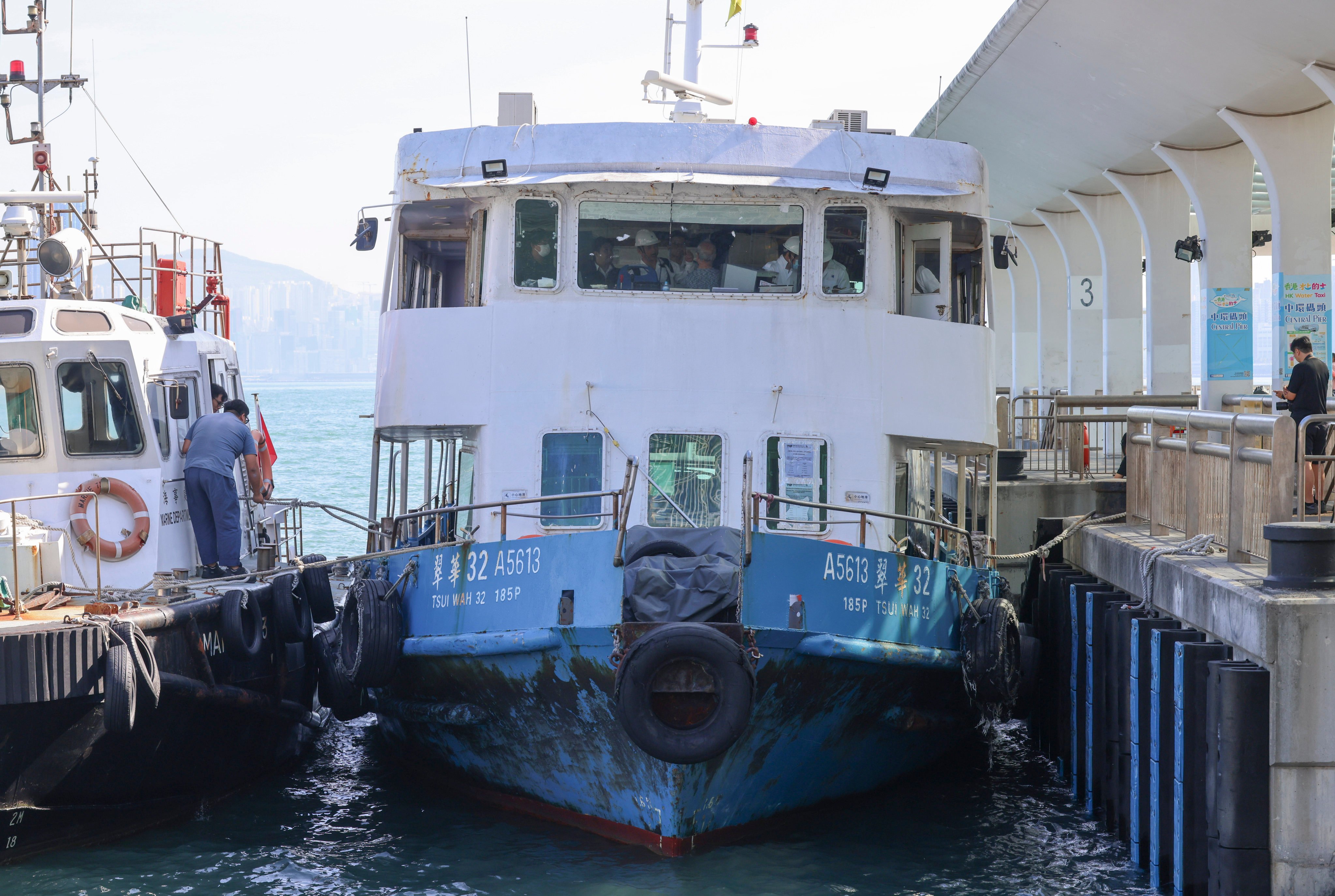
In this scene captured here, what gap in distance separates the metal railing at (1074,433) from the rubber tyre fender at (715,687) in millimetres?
5791

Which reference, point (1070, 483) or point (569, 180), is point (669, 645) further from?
point (1070, 483)

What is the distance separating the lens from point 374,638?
9.27 metres

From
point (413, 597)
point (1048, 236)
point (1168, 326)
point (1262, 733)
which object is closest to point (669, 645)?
point (413, 597)

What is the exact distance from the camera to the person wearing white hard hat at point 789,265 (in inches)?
390

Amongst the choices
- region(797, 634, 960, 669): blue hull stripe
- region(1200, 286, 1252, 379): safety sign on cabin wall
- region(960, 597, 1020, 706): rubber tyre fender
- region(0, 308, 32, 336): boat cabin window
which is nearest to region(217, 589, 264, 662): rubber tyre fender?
region(0, 308, 32, 336): boat cabin window

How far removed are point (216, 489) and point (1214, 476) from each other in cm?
748

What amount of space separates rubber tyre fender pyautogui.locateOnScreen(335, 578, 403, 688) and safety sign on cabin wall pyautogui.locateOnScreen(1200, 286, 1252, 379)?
13.9m

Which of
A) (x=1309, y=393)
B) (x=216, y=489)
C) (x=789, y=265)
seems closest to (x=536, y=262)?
(x=789, y=265)

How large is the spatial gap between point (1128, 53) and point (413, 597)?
12.8m

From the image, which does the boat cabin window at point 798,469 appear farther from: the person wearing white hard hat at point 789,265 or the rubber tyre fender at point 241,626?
the rubber tyre fender at point 241,626

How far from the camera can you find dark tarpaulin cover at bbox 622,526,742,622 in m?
7.94

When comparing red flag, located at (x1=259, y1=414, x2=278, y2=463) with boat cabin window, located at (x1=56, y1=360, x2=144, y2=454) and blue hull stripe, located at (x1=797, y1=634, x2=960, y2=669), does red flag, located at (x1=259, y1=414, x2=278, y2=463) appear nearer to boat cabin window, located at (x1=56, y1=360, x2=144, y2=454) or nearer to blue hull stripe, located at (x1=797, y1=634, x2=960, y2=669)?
boat cabin window, located at (x1=56, y1=360, x2=144, y2=454)

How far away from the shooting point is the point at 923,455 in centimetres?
1137

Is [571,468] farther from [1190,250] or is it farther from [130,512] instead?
[1190,250]
